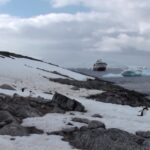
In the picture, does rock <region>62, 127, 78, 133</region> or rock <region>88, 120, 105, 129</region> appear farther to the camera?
rock <region>88, 120, 105, 129</region>

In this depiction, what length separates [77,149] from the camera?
12.4 metres

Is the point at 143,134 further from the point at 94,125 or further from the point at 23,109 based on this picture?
the point at 23,109

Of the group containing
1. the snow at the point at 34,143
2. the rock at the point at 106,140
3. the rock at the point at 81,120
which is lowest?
the snow at the point at 34,143

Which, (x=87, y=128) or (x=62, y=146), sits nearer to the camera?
(x=62, y=146)

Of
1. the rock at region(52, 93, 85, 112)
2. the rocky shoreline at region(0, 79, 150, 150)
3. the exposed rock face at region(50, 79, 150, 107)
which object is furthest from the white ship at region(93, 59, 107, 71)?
the rocky shoreline at region(0, 79, 150, 150)

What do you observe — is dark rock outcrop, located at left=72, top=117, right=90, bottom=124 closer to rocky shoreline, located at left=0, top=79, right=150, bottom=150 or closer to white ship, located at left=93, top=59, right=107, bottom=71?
rocky shoreline, located at left=0, top=79, right=150, bottom=150

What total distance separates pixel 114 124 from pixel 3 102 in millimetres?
4175

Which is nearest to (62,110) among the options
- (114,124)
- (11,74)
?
(114,124)

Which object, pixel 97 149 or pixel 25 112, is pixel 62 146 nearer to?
pixel 97 149

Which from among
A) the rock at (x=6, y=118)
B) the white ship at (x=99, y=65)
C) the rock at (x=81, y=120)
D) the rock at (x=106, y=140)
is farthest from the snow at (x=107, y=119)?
the white ship at (x=99, y=65)

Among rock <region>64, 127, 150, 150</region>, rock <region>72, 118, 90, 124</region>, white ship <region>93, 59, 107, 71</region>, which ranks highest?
white ship <region>93, 59, 107, 71</region>

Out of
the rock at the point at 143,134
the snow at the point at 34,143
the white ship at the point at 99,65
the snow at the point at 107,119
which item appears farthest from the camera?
the white ship at the point at 99,65

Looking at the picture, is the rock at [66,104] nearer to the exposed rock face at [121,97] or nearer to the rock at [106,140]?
the rock at [106,140]

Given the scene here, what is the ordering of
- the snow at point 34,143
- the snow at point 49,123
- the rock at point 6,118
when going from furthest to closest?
the snow at point 49,123 → the rock at point 6,118 → the snow at point 34,143
